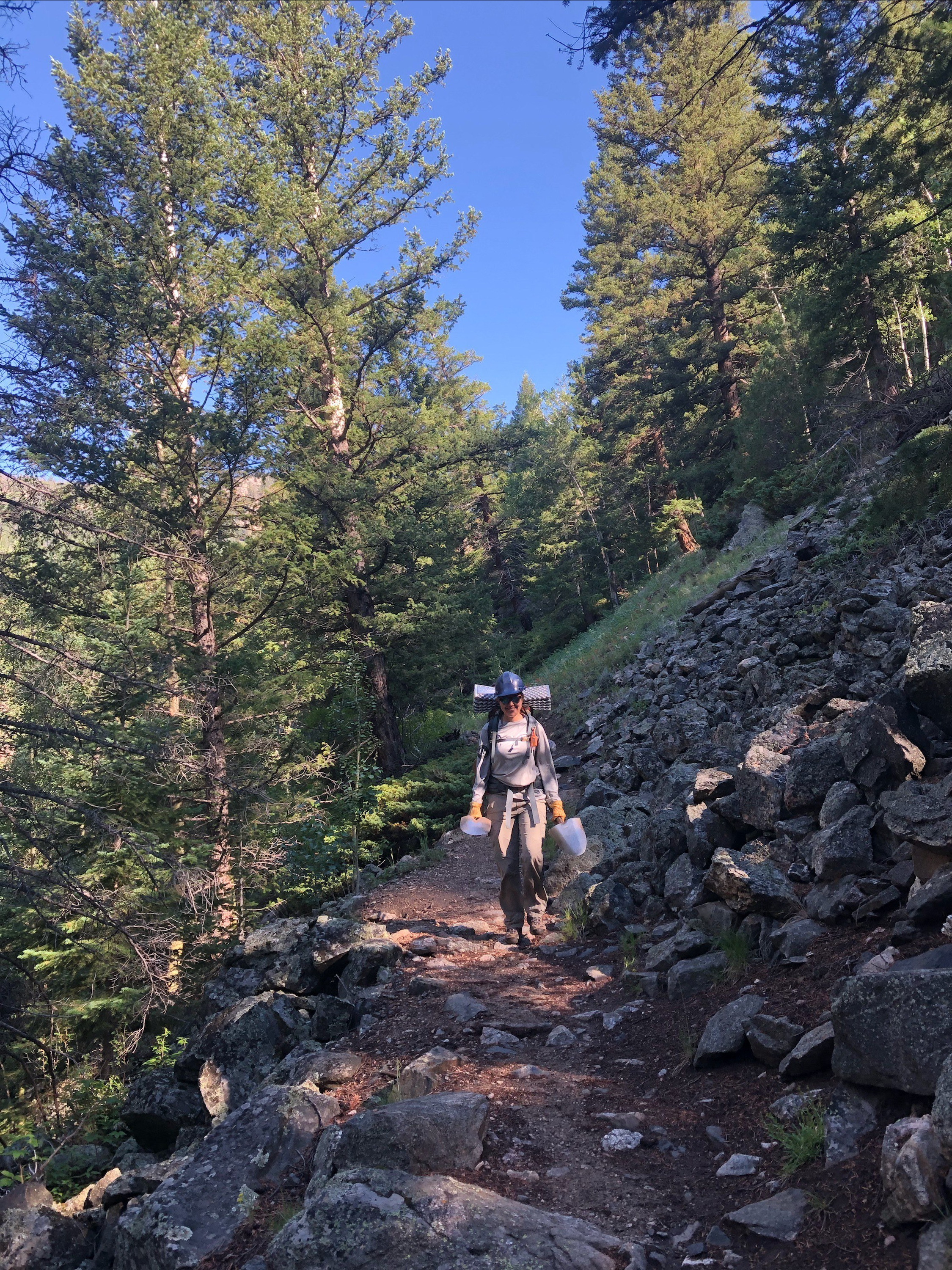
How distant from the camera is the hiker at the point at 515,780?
6949 millimetres

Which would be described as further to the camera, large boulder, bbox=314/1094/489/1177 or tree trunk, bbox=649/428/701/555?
tree trunk, bbox=649/428/701/555

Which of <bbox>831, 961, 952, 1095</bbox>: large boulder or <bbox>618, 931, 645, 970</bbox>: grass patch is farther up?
<bbox>831, 961, 952, 1095</bbox>: large boulder

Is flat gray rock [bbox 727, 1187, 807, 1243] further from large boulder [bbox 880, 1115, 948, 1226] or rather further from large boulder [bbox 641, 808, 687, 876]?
large boulder [bbox 641, 808, 687, 876]

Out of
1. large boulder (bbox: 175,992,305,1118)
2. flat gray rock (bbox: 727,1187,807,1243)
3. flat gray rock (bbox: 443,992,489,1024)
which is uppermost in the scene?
flat gray rock (bbox: 727,1187,807,1243)

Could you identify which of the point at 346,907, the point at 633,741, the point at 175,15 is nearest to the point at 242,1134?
the point at 346,907

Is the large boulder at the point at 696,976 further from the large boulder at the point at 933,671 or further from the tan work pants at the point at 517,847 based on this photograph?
the large boulder at the point at 933,671

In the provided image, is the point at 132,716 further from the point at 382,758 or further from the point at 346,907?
the point at 382,758

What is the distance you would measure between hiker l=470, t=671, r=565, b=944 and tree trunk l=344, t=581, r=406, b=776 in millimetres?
7683

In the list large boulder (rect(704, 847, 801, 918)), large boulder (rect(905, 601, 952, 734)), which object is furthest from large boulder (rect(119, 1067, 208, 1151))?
large boulder (rect(905, 601, 952, 734))

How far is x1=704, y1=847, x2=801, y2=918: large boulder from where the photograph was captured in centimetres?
517

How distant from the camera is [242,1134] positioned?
4.58 meters

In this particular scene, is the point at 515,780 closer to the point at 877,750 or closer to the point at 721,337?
the point at 877,750

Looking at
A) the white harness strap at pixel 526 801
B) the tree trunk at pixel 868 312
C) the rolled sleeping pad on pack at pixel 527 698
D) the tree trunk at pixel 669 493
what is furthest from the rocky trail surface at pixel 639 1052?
the tree trunk at pixel 669 493

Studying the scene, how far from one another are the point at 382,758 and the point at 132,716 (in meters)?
5.62
